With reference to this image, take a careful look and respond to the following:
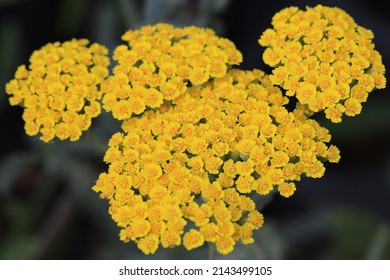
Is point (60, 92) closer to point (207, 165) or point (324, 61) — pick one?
point (207, 165)

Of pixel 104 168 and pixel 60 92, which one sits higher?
pixel 104 168

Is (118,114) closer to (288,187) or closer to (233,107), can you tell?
(233,107)

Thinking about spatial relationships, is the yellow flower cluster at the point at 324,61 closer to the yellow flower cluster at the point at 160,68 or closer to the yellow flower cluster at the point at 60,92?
the yellow flower cluster at the point at 160,68

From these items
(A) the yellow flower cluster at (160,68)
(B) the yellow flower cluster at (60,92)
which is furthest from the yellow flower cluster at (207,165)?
(B) the yellow flower cluster at (60,92)

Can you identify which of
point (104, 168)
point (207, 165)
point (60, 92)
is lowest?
point (207, 165)

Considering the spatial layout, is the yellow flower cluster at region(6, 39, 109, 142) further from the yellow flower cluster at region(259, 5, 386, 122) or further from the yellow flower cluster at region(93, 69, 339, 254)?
the yellow flower cluster at region(259, 5, 386, 122)

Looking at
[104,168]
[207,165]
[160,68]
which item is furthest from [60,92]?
[104,168]
